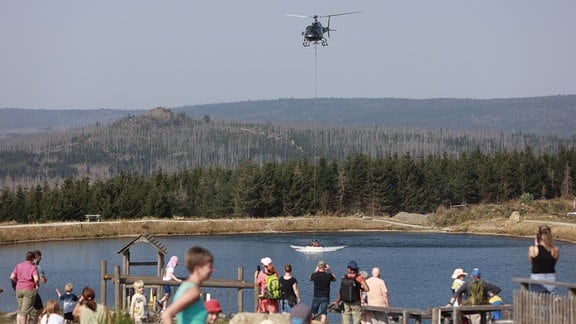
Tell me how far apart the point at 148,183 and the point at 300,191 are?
541 inches

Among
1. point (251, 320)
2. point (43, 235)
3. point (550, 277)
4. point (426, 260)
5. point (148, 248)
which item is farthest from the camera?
point (43, 235)

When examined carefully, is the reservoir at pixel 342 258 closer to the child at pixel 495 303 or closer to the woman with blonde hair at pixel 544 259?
the child at pixel 495 303

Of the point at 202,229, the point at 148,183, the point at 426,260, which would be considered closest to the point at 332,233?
the point at 202,229

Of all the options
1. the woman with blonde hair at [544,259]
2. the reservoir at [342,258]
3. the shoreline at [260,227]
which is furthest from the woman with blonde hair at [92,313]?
the shoreline at [260,227]

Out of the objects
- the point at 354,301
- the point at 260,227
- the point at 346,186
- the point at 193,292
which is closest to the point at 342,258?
the point at 260,227

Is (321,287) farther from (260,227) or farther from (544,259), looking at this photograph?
(260,227)

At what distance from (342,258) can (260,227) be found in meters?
31.2

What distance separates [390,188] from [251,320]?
85.7 m

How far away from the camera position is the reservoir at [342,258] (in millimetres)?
41219

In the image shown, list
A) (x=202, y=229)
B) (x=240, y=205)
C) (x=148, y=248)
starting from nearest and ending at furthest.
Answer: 1. (x=148, y=248)
2. (x=202, y=229)
3. (x=240, y=205)

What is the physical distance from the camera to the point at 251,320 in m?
Answer: 18.3

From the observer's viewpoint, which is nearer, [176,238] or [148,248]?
[148,248]

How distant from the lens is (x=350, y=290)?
19.7 metres

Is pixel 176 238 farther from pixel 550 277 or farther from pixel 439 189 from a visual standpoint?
pixel 550 277
